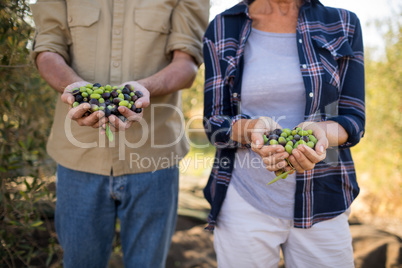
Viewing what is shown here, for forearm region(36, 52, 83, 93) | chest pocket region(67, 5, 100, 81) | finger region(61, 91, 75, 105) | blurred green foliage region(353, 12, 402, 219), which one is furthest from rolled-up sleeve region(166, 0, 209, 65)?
blurred green foliage region(353, 12, 402, 219)

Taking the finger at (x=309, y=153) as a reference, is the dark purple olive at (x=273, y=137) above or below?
above

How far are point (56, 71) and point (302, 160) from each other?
1.34 metres

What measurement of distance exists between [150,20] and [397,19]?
3.70 meters

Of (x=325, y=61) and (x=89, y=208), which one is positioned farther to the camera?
(x=89, y=208)

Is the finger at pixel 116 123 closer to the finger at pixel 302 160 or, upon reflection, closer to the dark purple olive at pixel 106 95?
the dark purple olive at pixel 106 95

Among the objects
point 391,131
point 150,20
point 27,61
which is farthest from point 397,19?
point 27,61

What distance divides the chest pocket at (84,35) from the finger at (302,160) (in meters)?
1.20

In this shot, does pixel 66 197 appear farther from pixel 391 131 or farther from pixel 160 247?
pixel 391 131

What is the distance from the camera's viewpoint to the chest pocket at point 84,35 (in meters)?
1.88

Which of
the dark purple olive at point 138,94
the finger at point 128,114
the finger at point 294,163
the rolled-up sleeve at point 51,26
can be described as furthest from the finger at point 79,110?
the finger at point 294,163

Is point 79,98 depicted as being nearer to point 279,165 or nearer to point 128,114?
point 128,114

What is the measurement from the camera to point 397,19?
4.27 meters

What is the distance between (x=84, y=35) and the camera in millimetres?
1897

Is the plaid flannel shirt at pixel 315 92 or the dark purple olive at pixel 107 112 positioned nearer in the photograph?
the dark purple olive at pixel 107 112
